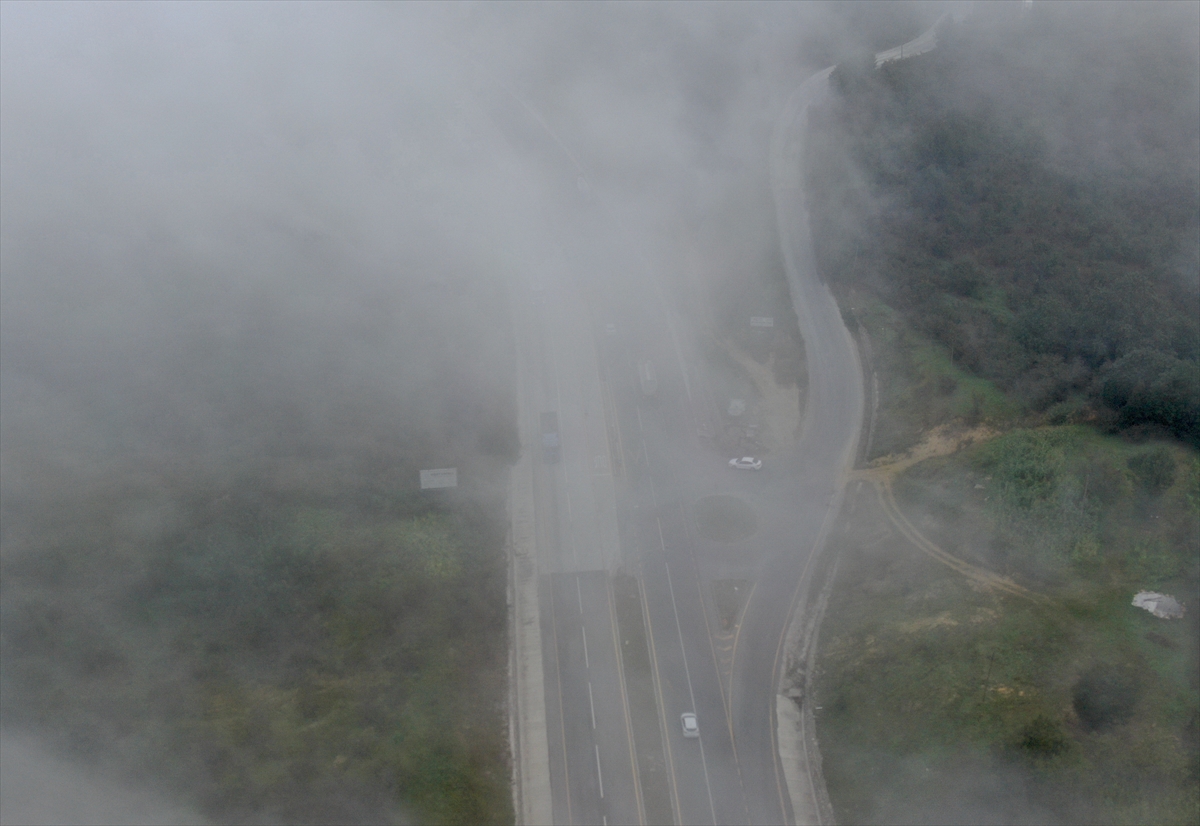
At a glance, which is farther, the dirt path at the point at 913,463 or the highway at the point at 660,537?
the dirt path at the point at 913,463

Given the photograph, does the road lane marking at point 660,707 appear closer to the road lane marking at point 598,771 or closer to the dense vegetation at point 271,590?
the road lane marking at point 598,771

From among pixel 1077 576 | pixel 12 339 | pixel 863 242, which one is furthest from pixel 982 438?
pixel 12 339

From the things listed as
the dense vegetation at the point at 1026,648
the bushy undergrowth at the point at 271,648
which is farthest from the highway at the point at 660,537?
the bushy undergrowth at the point at 271,648

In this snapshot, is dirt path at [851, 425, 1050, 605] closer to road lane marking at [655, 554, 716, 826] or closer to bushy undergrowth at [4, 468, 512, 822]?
road lane marking at [655, 554, 716, 826]

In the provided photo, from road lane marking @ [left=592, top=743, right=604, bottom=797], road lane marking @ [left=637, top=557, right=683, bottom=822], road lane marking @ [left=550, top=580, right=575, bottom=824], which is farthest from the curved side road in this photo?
road lane marking @ [left=550, top=580, right=575, bottom=824]

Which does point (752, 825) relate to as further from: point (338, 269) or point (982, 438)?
→ point (338, 269)
